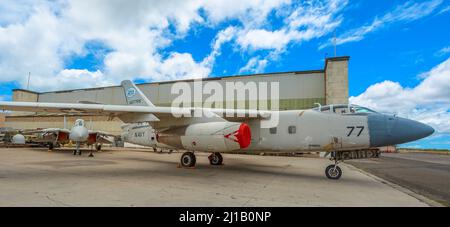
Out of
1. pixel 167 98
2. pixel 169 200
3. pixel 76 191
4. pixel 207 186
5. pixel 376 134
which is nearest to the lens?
pixel 169 200

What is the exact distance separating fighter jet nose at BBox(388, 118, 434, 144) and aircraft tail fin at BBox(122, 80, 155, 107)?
11117mm

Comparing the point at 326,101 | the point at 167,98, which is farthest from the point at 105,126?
the point at 326,101

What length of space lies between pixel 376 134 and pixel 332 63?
1616 centimetres

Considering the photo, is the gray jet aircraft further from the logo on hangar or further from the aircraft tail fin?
the logo on hangar

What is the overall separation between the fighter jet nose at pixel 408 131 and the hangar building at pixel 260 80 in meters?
13.7

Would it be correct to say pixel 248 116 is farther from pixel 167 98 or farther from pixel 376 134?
pixel 167 98

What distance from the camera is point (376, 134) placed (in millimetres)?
7758

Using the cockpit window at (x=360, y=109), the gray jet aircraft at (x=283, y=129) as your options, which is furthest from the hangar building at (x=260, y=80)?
the cockpit window at (x=360, y=109)

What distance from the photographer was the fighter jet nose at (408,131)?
745 centimetres

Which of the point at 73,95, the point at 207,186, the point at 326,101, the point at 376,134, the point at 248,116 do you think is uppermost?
the point at 73,95

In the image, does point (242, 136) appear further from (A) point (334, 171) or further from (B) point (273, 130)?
(A) point (334, 171)

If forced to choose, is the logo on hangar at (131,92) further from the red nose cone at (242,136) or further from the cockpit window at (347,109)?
the cockpit window at (347,109)

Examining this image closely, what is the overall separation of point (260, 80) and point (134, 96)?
16.3 metres
